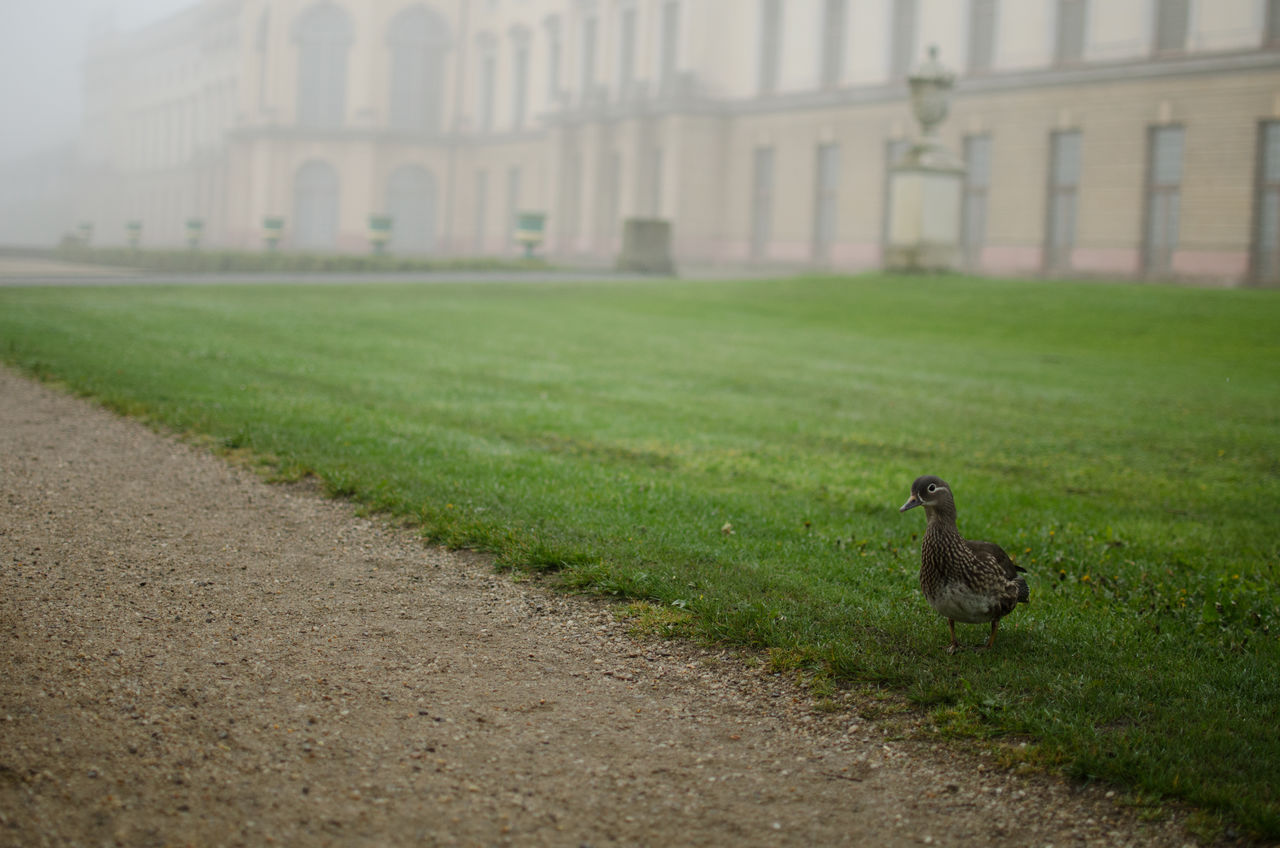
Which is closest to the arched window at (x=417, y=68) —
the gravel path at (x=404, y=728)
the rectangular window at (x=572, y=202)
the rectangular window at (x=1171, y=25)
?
the rectangular window at (x=572, y=202)

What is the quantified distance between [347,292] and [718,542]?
1958cm

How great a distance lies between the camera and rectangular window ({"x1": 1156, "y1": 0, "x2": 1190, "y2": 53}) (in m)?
37.0

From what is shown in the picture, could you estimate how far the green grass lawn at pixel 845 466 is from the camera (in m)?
4.74

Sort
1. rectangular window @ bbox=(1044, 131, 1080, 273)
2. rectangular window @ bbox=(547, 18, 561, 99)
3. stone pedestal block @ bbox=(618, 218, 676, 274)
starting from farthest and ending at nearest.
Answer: rectangular window @ bbox=(547, 18, 561, 99), rectangular window @ bbox=(1044, 131, 1080, 273), stone pedestal block @ bbox=(618, 218, 676, 274)

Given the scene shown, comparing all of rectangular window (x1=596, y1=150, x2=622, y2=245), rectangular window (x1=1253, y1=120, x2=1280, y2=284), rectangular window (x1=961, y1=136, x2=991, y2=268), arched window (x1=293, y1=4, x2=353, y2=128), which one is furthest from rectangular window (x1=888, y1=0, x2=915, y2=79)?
arched window (x1=293, y1=4, x2=353, y2=128)

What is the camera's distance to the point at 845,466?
8.89 m

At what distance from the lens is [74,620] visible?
504cm

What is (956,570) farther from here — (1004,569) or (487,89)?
(487,89)

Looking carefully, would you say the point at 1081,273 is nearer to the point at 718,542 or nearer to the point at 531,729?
the point at 718,542

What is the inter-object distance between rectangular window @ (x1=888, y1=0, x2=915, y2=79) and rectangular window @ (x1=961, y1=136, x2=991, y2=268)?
194 inches

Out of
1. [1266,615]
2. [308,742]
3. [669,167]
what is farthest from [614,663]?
[669,167]

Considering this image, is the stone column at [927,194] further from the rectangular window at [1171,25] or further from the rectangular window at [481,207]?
the rectangular window at [481,207]

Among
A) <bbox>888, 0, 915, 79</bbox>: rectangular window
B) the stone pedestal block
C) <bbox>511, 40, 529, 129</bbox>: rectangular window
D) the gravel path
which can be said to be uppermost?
<bbox>511, 40, 529, 129</bbox>: rectangular window

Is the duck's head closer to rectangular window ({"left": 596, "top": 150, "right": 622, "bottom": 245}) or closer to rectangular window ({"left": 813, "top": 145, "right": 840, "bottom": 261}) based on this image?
rectangular window ({"left": 813, "top": 145, "right": 840, "bottom": 261})
